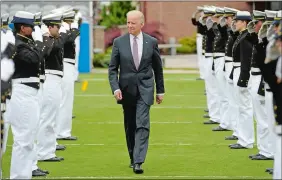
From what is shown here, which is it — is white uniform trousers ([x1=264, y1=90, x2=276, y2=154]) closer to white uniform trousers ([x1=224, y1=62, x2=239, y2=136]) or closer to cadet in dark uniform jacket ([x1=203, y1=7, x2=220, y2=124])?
white uniform trousers ([x1=224, y1=62, x2=239, y2=136])

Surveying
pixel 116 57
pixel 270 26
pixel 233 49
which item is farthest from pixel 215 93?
pixel 270 26

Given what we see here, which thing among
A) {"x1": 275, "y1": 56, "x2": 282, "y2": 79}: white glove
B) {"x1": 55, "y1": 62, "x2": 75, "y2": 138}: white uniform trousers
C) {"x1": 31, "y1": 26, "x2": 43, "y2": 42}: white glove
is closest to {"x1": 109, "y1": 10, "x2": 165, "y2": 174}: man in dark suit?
{"x1": 31, "y1": 26, "x2": 43, "y2": 42}: white glove

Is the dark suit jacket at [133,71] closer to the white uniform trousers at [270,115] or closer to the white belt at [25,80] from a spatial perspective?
the white belt at [25,80]

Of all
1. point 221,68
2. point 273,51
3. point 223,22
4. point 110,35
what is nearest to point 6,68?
point 273,51

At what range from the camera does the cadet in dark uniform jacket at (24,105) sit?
38.4ft

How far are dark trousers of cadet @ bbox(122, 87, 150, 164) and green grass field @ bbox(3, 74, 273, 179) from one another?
289 millimetres

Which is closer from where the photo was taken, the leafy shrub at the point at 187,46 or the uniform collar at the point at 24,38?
the uniform collar at the point at 24,38

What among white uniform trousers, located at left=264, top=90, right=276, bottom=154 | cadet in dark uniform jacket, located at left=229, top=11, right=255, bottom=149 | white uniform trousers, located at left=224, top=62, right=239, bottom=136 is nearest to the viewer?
white uniform trousers, located at left=264, top=90, right=276, bottom=154

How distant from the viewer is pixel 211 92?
65.2 ft

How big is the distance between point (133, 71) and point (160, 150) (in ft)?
8.47

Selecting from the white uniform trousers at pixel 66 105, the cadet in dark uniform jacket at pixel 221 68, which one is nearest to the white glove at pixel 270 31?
the white uniform trousers at pixel 66 105

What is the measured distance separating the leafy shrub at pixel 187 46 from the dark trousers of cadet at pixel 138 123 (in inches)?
1102

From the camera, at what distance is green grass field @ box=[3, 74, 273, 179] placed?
1318cm

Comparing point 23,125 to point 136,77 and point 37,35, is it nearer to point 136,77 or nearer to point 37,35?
point 37,35
